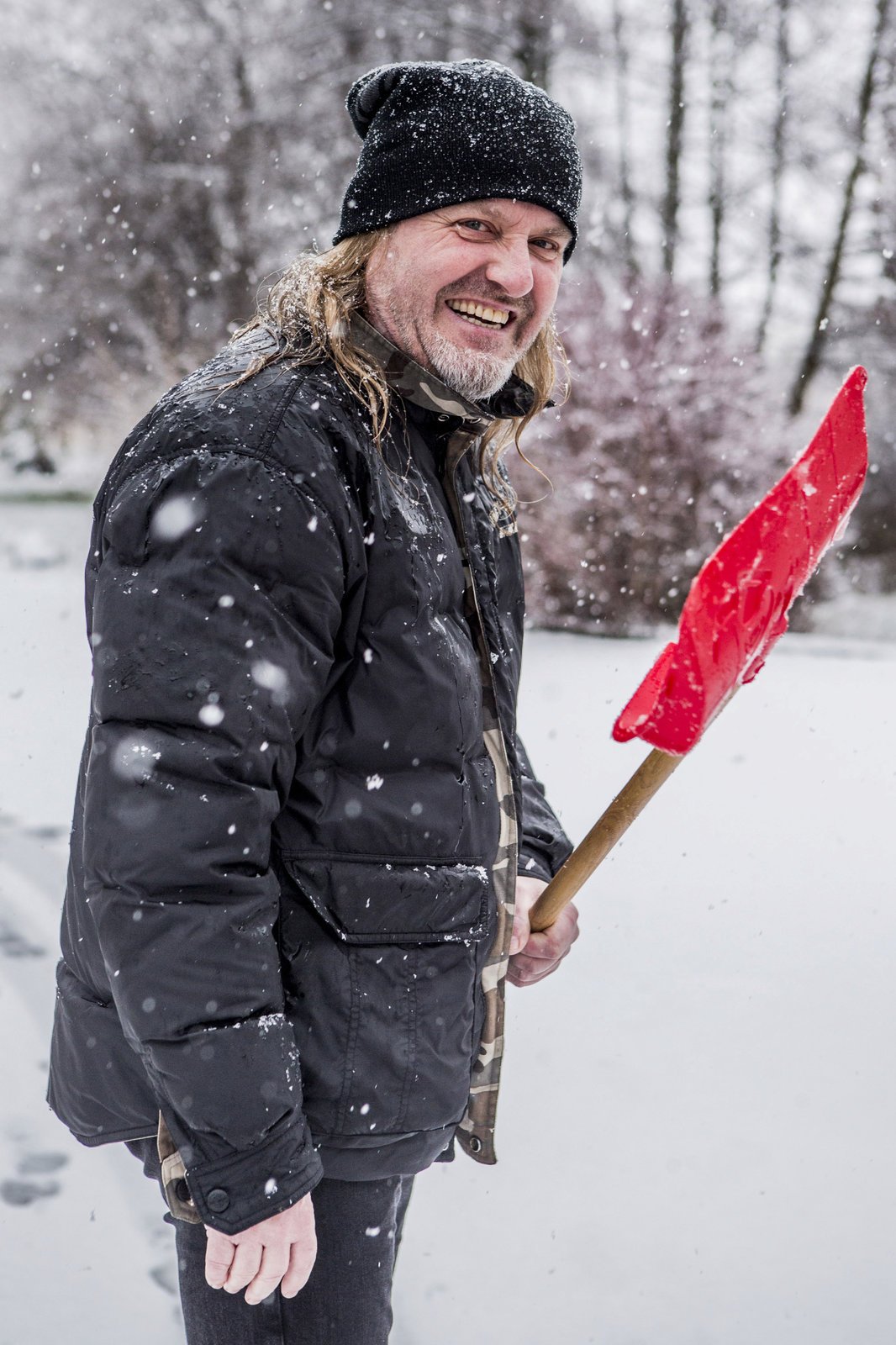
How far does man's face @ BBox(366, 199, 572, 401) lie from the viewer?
1427 mm

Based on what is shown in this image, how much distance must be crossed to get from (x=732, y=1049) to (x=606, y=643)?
4.67 meters

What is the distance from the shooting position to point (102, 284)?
11.7 meters

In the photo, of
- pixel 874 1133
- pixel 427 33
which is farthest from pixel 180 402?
pixel 427 33

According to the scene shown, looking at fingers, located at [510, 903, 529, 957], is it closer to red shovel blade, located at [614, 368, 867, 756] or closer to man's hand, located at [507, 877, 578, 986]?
man's hand, located at [507, 877, 578, 986]

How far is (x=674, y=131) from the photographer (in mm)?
11711

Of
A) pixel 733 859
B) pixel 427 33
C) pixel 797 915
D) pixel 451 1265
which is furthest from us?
pixel 427 33

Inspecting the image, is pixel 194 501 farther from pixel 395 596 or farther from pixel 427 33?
pixel 427 33

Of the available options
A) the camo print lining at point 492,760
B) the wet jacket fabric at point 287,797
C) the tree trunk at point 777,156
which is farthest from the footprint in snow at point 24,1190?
the tree trunk at point 777,156

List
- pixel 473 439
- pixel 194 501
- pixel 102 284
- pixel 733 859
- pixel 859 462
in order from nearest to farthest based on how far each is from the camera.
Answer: pixel 194 501 < pixel 859 462 < pixel 473 439 < pixel 733 859 < pixel 102 284

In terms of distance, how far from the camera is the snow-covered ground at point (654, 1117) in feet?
7.25

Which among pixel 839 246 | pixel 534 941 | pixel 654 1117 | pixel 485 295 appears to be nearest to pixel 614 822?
pixel 534 941

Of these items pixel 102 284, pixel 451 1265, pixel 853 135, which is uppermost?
pixel 853 135

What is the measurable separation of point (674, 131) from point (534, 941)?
12.0 meters

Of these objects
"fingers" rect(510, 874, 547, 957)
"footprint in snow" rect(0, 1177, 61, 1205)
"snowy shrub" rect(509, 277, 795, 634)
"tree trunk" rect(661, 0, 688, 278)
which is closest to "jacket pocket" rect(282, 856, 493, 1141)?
"fingers" rect(510, 874, 547, 957)
